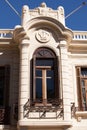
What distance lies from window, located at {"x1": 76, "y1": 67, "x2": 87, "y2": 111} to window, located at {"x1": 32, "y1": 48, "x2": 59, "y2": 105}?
4.75 ft

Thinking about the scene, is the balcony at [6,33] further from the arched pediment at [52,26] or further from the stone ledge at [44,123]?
the stone ledge at [44,123]

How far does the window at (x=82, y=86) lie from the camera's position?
1320 cm

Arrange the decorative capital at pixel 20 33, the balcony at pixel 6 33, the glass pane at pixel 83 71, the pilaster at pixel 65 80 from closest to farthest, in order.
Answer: the pilaster at pixel 65 80
the decorative capital at pixel 20 33
the glass pane at pixel 83 71
the balcony at pixel 6 33

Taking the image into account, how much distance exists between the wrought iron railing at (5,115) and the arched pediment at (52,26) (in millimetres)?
3892

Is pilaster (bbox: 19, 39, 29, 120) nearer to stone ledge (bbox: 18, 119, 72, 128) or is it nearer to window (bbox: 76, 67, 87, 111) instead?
stone ledge (bbox: 18, 119, 72, 128)

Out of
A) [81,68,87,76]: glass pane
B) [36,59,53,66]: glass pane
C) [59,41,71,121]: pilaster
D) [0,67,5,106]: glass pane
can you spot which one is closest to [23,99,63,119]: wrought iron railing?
[59,41,71,121]: pilaster

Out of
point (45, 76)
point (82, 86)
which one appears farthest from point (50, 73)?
point (82, 86)

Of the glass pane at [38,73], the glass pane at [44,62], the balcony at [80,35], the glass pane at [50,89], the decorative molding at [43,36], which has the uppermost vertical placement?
the balcony at [80,35]

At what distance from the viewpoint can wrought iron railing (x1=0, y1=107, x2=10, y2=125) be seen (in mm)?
12391

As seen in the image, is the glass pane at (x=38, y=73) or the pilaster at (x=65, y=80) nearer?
the pilaster at (x=65, y=80)

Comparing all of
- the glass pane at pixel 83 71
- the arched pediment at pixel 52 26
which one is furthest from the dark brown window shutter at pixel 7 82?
the glass pane at pixel 83 71

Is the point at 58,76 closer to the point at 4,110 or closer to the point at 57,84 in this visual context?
the point at 57,84

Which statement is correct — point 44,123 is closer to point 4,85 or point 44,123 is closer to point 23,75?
point 23,75

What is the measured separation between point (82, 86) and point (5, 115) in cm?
395
